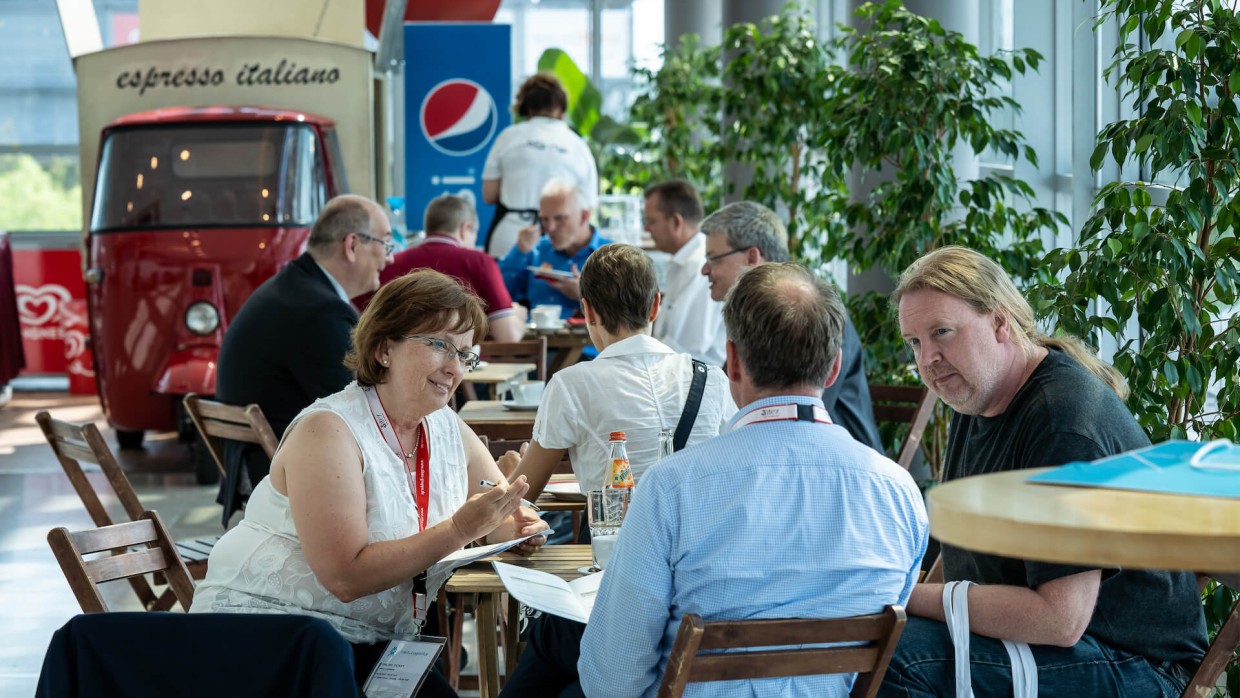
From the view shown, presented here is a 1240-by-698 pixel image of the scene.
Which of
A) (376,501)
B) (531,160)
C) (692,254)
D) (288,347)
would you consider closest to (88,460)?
(288,347)

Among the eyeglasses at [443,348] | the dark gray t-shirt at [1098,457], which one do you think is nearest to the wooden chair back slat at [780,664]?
the dark gray t-shirt at [1098,457]

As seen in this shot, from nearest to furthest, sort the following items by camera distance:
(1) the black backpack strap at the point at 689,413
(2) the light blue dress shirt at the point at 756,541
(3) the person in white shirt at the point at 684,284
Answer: (2) the light blue dress shirt at the point at 756,541 → (1) the black backpack strap at the point at 689,413 → (3) the person in white shirt at the point at 684,284

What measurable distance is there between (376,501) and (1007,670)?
3.91ft

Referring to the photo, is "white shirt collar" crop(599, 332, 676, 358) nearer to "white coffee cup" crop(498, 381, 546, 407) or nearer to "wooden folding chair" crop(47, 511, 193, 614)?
"wooden folding chair" crop(47, 511, 193, 614)

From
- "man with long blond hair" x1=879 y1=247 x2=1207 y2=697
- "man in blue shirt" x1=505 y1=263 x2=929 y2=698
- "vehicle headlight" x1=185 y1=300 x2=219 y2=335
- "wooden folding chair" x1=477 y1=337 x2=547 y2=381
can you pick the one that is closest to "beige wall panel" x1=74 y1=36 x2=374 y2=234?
"vehicle headlight" x1=185 y1=300 x2=219 y2=335

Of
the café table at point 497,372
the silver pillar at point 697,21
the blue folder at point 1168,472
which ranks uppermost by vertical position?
the silver pillar at point 697,21

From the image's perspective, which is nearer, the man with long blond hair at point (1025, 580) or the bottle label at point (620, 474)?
the man with long blond hair at point (1025, 580)

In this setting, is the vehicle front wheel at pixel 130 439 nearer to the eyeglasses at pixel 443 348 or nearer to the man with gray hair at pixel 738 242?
the man with gray hair at pixel 738 242

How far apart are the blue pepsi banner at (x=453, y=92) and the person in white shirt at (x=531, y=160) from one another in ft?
4.66

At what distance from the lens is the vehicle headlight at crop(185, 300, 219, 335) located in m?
7.79

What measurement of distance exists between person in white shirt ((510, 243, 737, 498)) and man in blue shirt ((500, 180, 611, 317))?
11.8 feet

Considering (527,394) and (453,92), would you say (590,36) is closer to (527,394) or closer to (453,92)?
(453,92)

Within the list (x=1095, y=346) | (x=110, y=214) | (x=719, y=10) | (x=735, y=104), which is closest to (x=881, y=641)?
(x=1095, y=346)

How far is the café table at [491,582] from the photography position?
265 cm
